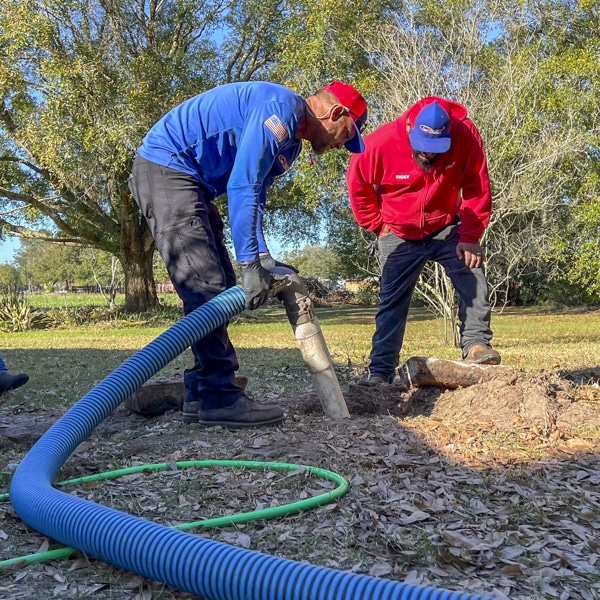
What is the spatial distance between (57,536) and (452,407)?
9.12 feet

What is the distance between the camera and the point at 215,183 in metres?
4.25

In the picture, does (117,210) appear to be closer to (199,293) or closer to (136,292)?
(136,292)

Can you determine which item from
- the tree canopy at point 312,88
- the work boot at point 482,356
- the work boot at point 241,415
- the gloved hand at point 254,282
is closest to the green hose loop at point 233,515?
the work boot at point 241,415

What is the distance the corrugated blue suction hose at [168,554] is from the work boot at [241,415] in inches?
37.9

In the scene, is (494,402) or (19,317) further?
(19,317)

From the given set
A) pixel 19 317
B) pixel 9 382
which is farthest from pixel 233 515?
pixel 19 317

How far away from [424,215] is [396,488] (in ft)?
9.34

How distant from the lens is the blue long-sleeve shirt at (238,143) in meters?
3.64

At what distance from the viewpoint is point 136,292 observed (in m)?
21.9

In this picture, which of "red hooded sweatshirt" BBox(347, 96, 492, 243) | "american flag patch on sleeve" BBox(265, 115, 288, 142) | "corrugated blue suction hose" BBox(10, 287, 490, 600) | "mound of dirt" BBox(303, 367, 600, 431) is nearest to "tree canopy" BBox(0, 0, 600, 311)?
"red hooded sweatshirt" BBox(347, 96, 492, 243)

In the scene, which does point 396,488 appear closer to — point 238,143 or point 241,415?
point 241,415

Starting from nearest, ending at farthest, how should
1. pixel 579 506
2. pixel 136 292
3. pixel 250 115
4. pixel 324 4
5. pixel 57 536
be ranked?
pixel 57 536 → pixel 579 506 → pixel 250 115 → pixel 324 4 → pixel 136 292

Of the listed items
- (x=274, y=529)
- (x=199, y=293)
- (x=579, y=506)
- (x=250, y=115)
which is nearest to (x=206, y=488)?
(x=274, y=529)

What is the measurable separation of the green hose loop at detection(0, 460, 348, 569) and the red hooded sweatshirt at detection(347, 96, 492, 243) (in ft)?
9.01
